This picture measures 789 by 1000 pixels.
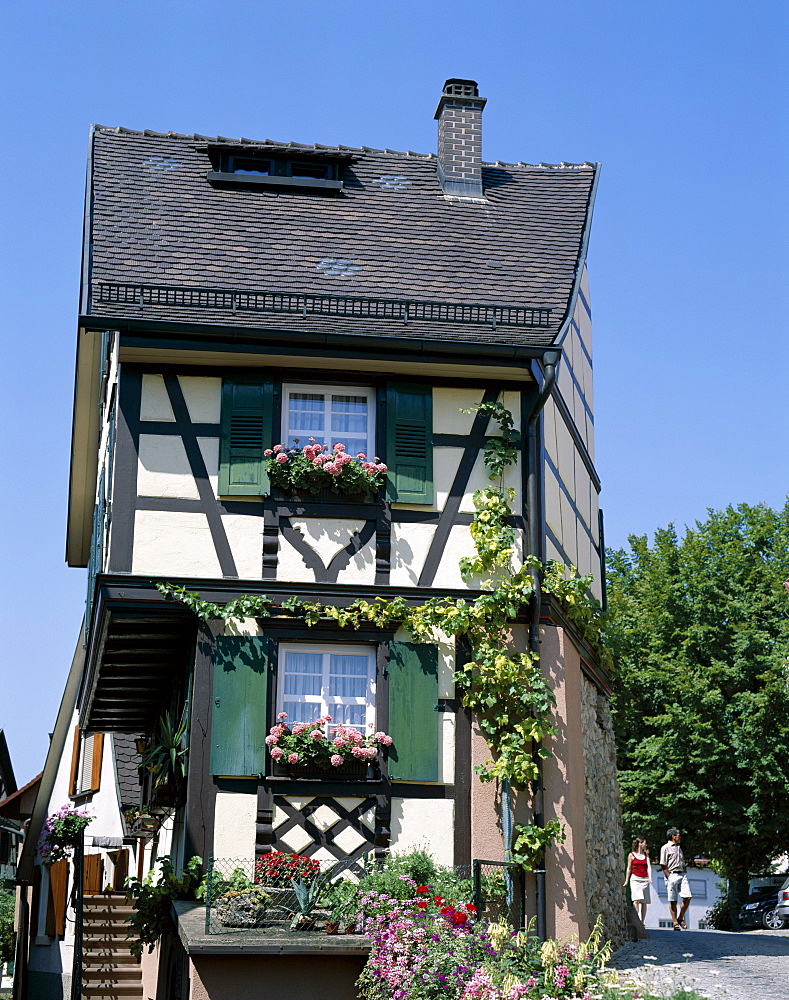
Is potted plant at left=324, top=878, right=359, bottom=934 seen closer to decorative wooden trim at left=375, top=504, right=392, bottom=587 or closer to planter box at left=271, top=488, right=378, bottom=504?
decorative wooden trim at left=375, top=504, right=392, bottom=587

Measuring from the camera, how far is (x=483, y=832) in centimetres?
1325

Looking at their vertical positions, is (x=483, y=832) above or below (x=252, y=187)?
below

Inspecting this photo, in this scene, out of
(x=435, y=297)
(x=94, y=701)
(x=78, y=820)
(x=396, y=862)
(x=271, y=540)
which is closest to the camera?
(x=396, y=862)

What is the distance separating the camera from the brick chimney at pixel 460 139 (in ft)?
57.6

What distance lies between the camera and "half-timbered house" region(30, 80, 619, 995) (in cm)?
1320

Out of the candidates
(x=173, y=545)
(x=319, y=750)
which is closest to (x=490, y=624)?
(x=319, y=750)

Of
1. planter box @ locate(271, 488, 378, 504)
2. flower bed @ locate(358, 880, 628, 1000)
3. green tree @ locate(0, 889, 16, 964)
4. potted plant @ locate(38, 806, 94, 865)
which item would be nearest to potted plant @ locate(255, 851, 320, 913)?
flower bed @ locate(358, 880, 628, 1000)

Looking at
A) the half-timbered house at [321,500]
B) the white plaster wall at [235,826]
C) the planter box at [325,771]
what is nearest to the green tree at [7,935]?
the half-timbered house at [321,500]

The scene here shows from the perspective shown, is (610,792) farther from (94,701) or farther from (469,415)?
(94,701)

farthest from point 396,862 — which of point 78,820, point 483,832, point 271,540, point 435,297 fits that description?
point 78,820

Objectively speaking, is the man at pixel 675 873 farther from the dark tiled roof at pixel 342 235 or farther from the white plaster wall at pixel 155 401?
the white plaster wall at pixel 155 401

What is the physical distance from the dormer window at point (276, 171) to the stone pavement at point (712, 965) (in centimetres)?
965

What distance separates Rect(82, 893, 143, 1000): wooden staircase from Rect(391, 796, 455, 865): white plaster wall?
6.63 metres

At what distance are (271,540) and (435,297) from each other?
346 centimetres
